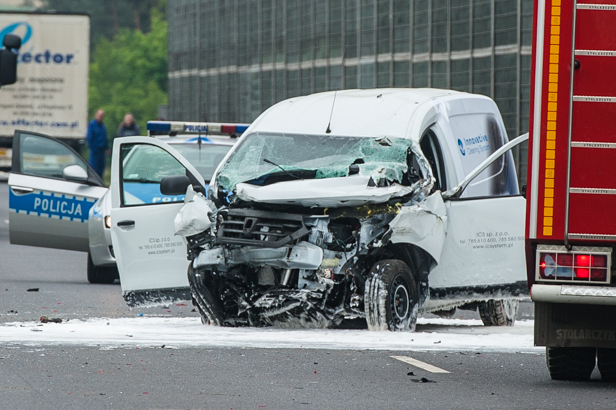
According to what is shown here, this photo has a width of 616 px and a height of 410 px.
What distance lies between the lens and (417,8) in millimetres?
28781

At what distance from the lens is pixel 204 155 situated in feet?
47.7

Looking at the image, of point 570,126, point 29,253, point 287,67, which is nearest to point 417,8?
point 287,67

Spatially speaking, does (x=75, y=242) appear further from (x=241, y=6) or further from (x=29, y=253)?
(x=241, y=6)

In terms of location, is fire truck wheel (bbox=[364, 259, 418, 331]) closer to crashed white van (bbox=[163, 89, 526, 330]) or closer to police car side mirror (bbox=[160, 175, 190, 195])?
crashed white van (bbox=[163, 89, 526, 330])

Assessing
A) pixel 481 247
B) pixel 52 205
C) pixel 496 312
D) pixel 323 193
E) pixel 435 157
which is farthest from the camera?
pixel 52 205

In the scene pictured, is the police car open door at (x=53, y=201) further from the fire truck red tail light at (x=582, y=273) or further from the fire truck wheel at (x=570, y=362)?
the fire truck red tail light at (x=582, y=273)

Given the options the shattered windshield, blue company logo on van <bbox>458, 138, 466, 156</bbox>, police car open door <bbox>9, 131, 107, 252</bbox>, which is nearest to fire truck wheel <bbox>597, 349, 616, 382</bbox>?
the shattered windshield

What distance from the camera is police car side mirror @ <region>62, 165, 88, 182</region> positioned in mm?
14719

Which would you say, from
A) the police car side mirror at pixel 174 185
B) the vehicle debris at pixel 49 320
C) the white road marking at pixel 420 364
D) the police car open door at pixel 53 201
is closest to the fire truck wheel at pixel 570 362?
the white road marking at pixel 420 364

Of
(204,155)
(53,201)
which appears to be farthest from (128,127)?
(204,155)

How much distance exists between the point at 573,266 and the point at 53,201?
874 cm

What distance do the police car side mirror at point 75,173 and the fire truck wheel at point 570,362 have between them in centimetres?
794

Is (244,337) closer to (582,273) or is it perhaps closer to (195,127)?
(582,273)

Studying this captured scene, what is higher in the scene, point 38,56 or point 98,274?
point 38,56
